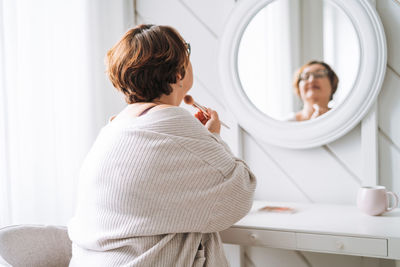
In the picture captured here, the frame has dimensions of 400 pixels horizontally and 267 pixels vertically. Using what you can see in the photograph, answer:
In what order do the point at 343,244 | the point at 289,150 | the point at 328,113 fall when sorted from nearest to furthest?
the point at 343,244 → the point at 328,113 → the point at 289,150

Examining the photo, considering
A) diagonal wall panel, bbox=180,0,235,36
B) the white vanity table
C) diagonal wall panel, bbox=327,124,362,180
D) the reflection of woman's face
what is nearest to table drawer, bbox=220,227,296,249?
the white vanity table

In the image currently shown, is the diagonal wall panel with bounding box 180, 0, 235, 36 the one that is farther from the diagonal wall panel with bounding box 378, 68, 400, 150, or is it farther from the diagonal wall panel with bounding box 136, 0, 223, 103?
the diagonal wall panel with bounding box 378, 68, 400, 150

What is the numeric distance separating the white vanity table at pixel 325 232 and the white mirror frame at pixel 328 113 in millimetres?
323

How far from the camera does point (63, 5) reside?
1.53m

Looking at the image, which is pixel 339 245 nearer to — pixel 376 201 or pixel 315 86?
pixel 376 201

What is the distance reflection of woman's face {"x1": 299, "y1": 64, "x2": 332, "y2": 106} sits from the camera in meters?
1.61

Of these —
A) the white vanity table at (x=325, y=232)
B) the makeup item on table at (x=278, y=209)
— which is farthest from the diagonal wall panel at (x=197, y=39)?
the white vanity table at (x=325, y=232)

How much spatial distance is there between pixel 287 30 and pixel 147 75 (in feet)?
2.76

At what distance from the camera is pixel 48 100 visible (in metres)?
1.46

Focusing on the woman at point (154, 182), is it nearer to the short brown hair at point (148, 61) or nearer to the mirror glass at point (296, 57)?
the short brown hair at point (148, 61)

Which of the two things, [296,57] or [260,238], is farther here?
[296,57]

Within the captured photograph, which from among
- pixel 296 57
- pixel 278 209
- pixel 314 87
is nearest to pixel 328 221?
pixel 278 209

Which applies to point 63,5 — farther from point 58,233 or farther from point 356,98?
point 356,98

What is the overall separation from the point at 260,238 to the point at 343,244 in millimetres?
271
